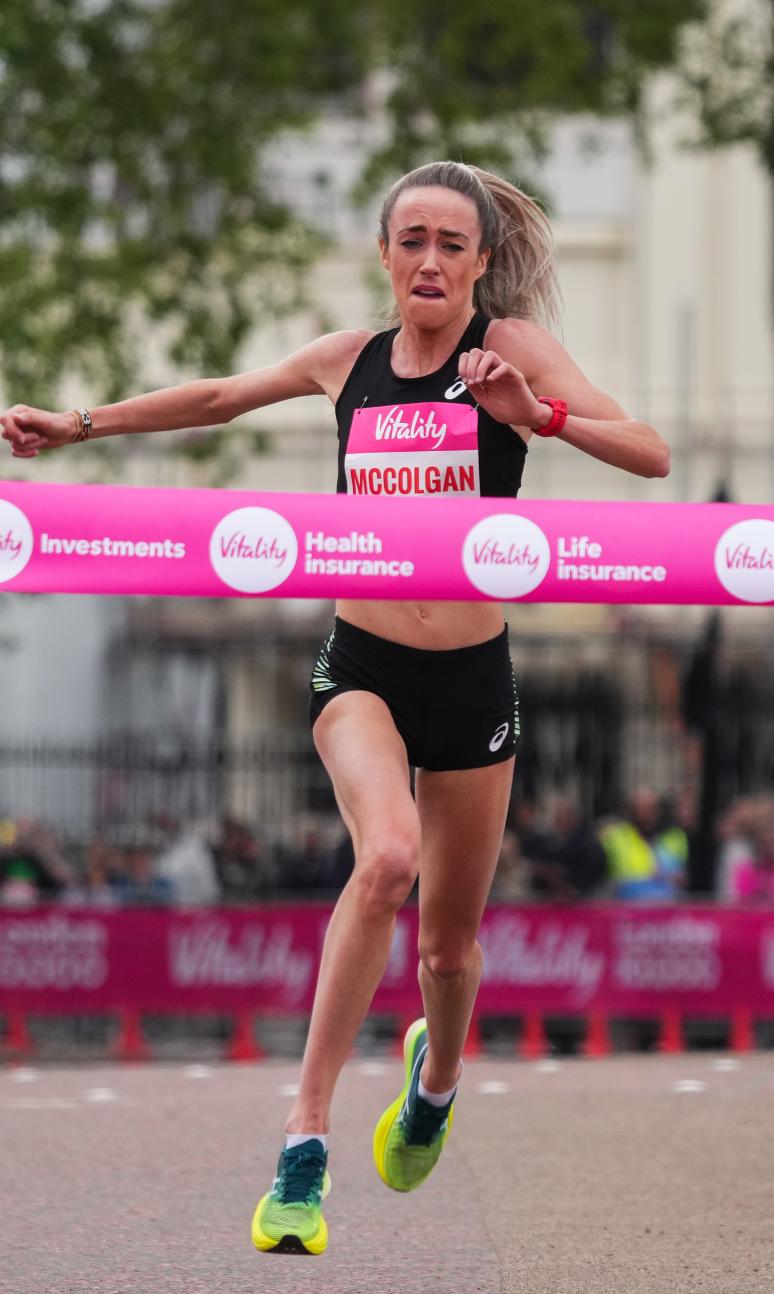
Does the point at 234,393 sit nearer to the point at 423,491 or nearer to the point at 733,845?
the point at 423,491

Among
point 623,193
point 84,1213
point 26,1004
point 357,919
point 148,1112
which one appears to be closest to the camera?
point 357,919

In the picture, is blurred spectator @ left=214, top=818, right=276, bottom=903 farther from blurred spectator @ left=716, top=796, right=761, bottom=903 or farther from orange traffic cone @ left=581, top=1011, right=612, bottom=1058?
blurred spectator @ left=716, top=796, right=761, bottom=903

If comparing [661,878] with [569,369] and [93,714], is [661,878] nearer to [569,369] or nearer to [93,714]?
[93,714]

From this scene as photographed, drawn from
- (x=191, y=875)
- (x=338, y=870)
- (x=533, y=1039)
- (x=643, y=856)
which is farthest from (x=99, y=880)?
(x=643, y=856)

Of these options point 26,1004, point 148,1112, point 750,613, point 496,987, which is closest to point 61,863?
point 26,1004

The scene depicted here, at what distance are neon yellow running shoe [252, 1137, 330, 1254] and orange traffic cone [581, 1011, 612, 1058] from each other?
9999 millimetres

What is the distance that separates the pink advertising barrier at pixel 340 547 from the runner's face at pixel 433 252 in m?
0.43

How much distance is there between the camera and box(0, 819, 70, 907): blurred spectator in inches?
639

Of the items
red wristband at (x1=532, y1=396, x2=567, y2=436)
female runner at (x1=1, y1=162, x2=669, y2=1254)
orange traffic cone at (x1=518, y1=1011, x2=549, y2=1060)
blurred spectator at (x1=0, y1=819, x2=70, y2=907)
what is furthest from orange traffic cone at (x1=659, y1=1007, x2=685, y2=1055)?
red wristband at (x1=532, y1=396, x2=567, y2=436)

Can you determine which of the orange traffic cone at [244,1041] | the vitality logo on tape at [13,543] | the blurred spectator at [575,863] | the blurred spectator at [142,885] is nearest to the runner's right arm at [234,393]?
the vitality logo on tape at [13,543]

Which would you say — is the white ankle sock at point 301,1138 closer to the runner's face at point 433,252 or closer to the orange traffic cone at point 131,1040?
the runner's face at point 433,252

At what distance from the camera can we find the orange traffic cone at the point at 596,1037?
→ 14.7 meters

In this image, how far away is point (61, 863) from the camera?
1788cm

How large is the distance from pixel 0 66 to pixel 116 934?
699 cm
